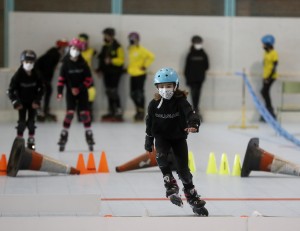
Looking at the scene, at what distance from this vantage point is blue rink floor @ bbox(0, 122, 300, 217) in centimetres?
1034

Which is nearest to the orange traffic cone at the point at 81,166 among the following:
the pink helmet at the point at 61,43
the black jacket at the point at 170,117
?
the black jacket at the point at 170,117

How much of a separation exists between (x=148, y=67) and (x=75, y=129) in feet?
11.0

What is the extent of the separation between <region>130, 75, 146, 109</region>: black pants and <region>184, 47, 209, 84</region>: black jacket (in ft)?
3.72

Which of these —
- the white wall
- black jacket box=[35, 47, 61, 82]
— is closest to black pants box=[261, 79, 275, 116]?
the white wall

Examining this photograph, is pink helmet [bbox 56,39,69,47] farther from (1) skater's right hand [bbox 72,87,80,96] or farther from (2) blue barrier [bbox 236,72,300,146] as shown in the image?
(1) skater's right hand [bbox 72,87,80,96]

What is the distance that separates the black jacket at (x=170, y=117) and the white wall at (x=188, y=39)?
12.8 meters

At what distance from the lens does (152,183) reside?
40.6 feet

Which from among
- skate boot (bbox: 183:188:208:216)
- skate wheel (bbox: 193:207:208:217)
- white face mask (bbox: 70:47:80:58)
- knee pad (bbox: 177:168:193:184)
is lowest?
skate wheel (bbox: 193:207:208:217)

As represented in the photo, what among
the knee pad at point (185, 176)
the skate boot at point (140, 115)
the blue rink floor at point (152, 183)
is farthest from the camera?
the skate boot at point (140, 115)

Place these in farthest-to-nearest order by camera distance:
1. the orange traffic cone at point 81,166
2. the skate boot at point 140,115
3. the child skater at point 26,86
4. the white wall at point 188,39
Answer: the white wall at point 188,39, the skate boot at point 140,115, the child skater at point 26,86, the orange traffic cone at point 81,166

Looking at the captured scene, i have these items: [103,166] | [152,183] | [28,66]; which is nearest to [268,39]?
[28,66]

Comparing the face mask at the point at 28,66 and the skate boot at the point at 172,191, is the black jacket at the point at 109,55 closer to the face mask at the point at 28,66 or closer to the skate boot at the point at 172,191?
the face mask at the point at 28,66

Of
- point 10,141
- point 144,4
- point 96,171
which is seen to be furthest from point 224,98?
point 96,171

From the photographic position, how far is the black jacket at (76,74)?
15328mm
